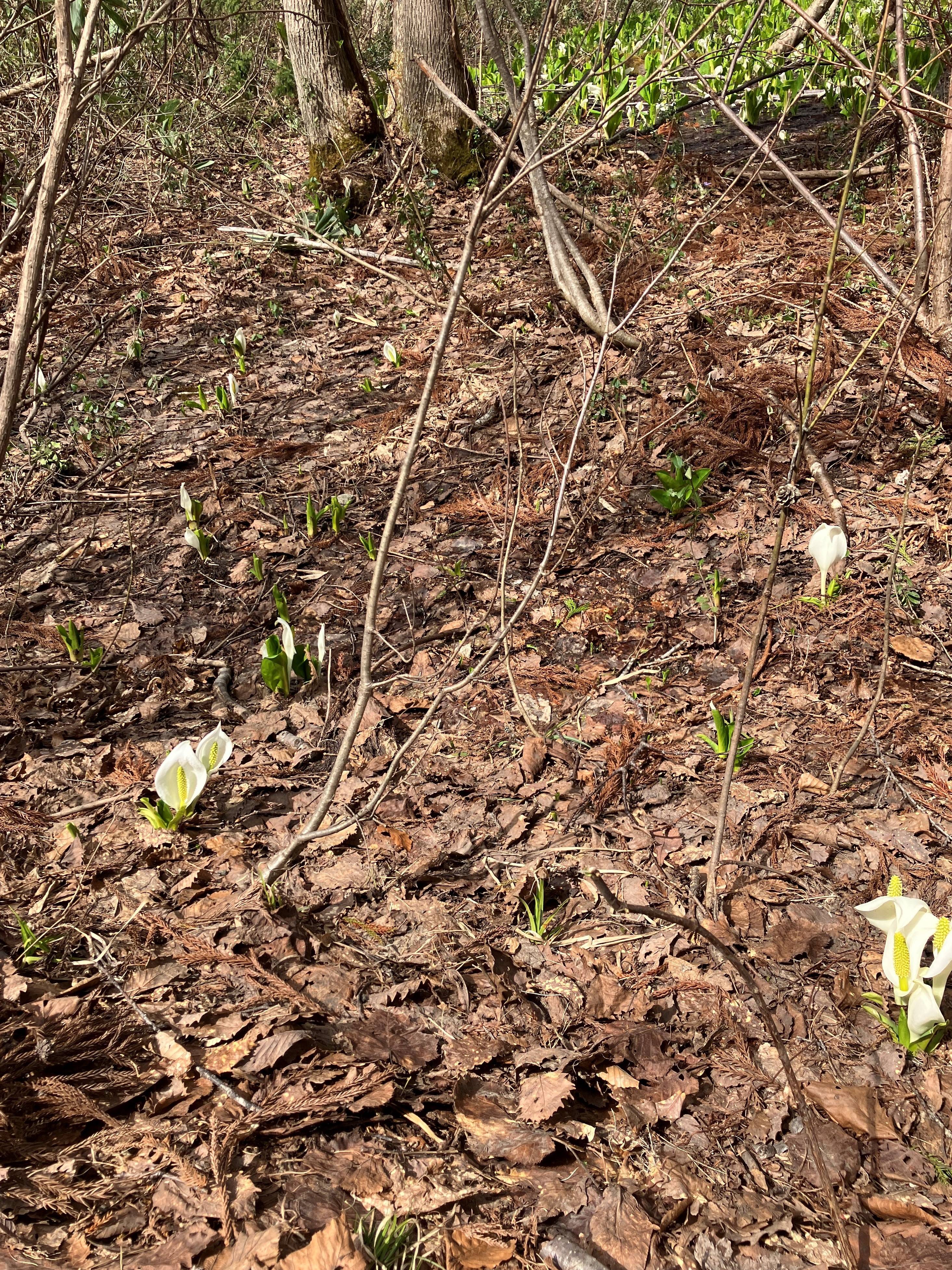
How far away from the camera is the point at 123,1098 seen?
1.55 meters

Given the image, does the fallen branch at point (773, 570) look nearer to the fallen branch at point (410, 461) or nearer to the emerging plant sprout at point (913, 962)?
the emerging plant sprout at point (913, 962)

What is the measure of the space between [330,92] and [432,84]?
2.26 ft

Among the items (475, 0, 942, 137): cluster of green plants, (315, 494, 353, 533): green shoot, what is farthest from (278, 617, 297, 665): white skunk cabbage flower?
(475, 0, 942, 137): cluster of green plants

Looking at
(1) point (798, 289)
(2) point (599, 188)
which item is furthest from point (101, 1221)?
(2) point (599, 188)

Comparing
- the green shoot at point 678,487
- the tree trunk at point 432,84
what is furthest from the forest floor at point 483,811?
the tree trunk at point 432,84

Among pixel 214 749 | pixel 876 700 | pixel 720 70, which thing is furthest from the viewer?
pixel 720 70

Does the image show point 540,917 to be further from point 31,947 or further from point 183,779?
point 31,947

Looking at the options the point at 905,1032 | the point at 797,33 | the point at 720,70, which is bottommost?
the point at 905,1032

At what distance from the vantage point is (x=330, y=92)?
5.53 metres

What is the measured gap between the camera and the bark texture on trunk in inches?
122

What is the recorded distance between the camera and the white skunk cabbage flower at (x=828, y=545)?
2.56 metres

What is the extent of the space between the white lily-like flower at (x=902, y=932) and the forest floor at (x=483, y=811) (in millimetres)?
152

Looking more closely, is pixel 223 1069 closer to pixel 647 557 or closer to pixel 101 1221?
pixel 101 1221

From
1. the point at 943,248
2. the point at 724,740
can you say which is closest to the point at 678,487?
the point at 724,740
